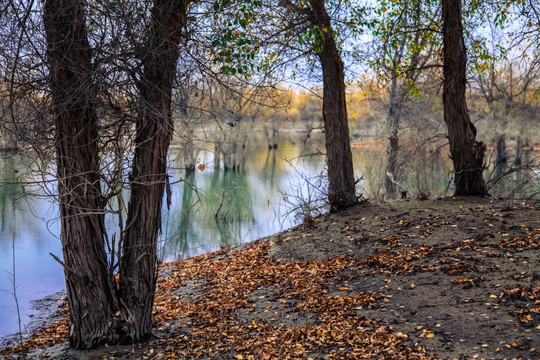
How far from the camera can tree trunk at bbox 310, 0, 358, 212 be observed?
10867mm

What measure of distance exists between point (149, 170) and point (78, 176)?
80cm

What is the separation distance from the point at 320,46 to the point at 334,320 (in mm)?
6102

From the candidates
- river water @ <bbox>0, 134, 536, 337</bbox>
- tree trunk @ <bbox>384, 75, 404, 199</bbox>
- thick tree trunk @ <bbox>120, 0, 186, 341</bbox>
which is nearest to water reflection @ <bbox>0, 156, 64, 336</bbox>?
river water @ <bbox>0, 134, 536, 337</bbox>

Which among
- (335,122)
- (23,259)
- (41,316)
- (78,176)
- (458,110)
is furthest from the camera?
(23,259)

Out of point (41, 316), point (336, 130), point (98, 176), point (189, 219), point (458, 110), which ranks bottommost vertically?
point (41, 316)

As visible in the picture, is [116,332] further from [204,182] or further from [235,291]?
[204,182]

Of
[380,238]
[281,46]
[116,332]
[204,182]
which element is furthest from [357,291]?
[204,182]

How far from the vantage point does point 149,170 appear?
6.00 m

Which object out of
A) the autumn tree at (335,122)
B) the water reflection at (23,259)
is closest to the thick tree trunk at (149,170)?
the water reflection at (23,259)

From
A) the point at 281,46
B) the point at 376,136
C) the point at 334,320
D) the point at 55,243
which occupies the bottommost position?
the point at 55,243

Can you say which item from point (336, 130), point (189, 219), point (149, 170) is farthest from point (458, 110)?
point (189, 219)

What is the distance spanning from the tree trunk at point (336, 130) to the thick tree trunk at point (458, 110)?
7.18 ft

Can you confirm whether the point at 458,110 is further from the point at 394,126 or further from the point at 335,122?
the point at 394,126

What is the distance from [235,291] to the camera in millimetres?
7945
